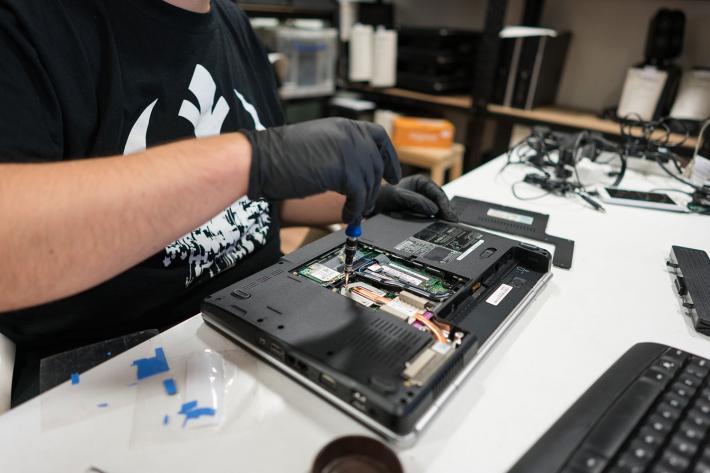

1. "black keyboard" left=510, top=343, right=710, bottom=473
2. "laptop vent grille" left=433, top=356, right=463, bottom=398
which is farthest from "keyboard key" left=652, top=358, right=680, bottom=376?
"laptop vent grille" left=433, top=356, right=463, bottom=398

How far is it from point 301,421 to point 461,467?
0.15m

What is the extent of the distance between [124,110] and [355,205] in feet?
1.32

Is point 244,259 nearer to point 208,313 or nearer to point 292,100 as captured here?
point 208,313

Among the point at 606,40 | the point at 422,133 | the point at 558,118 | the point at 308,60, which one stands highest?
the point at 606,40

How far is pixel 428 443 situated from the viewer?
0.43 metres

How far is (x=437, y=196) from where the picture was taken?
34.4 inches

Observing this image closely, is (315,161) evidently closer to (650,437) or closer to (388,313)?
(388,313)

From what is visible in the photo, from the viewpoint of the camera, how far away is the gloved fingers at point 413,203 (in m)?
0.84

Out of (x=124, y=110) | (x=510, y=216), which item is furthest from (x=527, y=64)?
(x=124, y=110)

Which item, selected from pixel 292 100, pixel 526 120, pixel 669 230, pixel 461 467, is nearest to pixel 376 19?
pixel 292 100

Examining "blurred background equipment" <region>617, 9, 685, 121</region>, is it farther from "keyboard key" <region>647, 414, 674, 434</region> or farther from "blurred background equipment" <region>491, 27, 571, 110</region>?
"keyboard key" <region>647, 414, 674, 434</region>

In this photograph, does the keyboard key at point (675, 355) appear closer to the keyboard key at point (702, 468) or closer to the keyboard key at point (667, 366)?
the keyboard key at point (667, 366)

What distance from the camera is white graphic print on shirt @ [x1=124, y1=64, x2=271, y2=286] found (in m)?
0.76

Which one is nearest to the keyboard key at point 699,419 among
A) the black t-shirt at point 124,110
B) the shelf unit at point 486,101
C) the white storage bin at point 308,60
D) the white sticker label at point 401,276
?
the white sticker label at point 401,276
